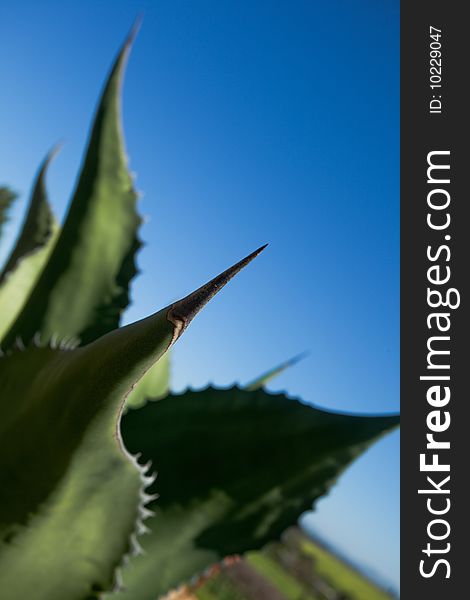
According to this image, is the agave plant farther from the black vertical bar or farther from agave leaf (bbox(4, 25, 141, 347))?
the black vertical bar

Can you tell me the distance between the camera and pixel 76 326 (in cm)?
74

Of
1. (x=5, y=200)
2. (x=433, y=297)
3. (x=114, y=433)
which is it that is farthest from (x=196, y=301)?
(x=5, y=200)

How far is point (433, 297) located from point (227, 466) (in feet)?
3.68

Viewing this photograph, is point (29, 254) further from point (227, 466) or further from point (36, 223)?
point (227, 466)

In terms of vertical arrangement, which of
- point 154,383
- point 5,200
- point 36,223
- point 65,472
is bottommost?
point 65,472

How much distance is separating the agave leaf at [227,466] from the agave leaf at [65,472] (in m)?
0.15

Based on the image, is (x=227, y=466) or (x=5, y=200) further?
(x=5, y=200)

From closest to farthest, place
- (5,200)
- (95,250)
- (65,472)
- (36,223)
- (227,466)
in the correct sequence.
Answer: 1. (65,472)
2. (227,466)
3. (95,250)
4. (36,223)
5. (5,200)

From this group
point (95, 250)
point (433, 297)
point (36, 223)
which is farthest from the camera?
point (433, 297)

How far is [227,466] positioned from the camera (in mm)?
607

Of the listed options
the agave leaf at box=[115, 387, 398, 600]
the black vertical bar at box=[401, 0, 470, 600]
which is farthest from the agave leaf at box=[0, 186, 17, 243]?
the agave leaf at box=[115, 387, 398, 600]

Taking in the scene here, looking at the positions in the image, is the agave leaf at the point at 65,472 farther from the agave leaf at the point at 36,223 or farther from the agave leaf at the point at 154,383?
the agave leaf at the point at 36,223

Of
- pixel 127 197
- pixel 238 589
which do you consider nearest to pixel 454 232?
pixel 127 197

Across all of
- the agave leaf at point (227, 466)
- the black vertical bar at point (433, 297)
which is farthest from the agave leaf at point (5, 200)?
the agave leaf at point (227, 466)
